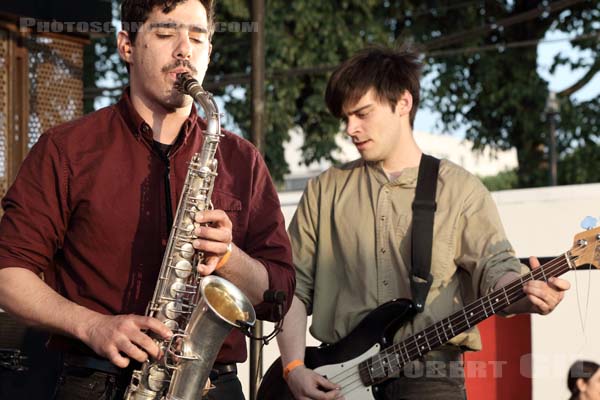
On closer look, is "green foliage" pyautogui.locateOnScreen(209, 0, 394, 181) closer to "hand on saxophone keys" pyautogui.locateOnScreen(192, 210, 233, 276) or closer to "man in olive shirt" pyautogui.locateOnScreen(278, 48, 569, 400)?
"man in olive shirt" pyautogui.locateOnScreen(278, 48, 569, 400)

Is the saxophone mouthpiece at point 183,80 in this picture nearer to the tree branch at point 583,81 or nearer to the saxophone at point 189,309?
the saxophone at point 189,309

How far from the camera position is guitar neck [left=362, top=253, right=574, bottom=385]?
3.34 m

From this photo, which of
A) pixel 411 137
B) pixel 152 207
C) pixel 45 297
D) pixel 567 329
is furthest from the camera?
pixel 567 329

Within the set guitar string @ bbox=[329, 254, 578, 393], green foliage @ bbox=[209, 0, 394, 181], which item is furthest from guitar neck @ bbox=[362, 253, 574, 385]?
green foliage @ bbox=[209, 0, 394, 181]

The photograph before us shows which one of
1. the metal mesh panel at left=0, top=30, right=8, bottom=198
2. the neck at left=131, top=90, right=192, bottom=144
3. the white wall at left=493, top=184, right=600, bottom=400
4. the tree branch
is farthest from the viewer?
the tree branch

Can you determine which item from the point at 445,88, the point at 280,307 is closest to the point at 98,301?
the point at 280,307

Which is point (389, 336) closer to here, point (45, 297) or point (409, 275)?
point (409, 275)

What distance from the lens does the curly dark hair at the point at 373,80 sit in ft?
12.7

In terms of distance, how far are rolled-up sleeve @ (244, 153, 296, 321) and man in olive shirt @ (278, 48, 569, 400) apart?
3.30 ft

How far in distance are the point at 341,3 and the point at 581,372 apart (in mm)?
10400

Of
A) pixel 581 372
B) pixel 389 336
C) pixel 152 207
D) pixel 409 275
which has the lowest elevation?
pixel 581 372

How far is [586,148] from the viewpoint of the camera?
14.1 meters

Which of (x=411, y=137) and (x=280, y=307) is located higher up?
(x=411, y=137)

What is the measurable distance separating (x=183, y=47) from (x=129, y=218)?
50cm
